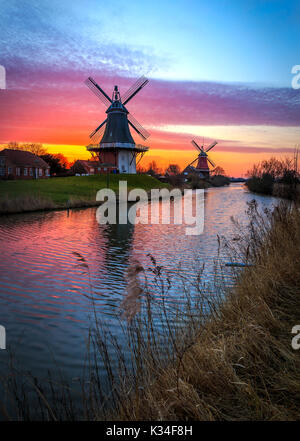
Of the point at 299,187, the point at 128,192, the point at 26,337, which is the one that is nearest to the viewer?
the point at 26,337

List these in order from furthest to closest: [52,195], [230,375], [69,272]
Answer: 1. [52,195]
2. [69,272]
3. [230,375]

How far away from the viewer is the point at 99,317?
206 inches

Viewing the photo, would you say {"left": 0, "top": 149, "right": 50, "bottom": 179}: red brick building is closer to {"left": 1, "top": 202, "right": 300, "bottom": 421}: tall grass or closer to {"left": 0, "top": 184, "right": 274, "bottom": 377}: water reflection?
{"left": 0, "top": 184, "right": 274, "bottom": 377}: water reflection

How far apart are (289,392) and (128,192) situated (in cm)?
3346

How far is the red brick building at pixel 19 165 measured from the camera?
45312 millimetres

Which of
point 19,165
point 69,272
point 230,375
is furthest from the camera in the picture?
point 19,165

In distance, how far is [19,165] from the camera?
155 ft

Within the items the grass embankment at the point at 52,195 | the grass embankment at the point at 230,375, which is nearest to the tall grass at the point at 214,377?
the grass embankment at the point at 230,375

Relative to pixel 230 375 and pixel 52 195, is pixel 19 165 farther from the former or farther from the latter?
pixel 230 375

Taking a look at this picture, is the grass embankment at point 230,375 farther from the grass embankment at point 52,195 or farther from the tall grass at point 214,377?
the grass embankment at point 52,195

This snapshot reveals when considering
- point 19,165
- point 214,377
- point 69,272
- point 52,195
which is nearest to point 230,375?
point 214,377
